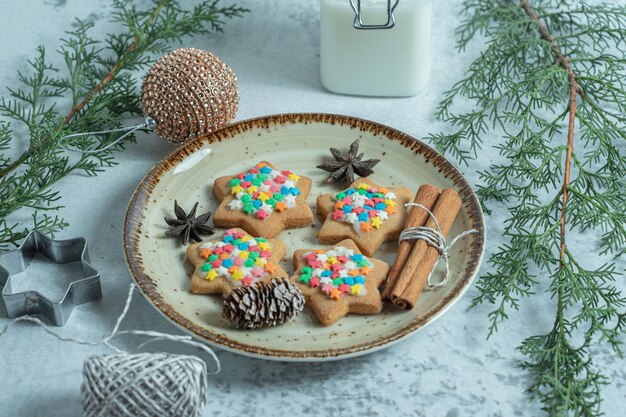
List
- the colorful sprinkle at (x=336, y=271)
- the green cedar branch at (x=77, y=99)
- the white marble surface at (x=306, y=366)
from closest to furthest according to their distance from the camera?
the white marble surface at (x=306, y=366) < the colorful sprinkle at (x=336, y=271) < the green cedar branch at (x=77, y=99)

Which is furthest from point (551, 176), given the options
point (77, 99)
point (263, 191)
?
point (77, 99)

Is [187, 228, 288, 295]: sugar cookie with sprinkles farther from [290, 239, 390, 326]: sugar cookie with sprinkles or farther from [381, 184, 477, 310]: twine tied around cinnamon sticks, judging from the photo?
[381, 184, 477, 310]: twine tied around cinnamon sticks

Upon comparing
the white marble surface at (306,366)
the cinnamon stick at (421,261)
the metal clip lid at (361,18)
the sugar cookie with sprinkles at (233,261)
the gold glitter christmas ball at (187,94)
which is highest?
the metal clip lid at (361,18)

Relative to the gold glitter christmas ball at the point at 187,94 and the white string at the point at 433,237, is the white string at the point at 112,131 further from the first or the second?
the white string at the point at 433,237

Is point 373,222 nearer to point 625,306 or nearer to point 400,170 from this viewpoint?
point 400,170

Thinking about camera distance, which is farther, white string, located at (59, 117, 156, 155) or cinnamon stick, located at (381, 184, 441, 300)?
white string, located at (59, 117, 156, 155)

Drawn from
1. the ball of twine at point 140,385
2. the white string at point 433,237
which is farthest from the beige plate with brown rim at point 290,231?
the ball of twine at point 140,385

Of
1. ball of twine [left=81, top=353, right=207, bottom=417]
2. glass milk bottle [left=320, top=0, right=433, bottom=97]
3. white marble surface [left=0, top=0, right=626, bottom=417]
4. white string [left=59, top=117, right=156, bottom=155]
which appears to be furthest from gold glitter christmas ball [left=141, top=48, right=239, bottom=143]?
ball of twine [left=81, top=353, right=207, bottom=417]
